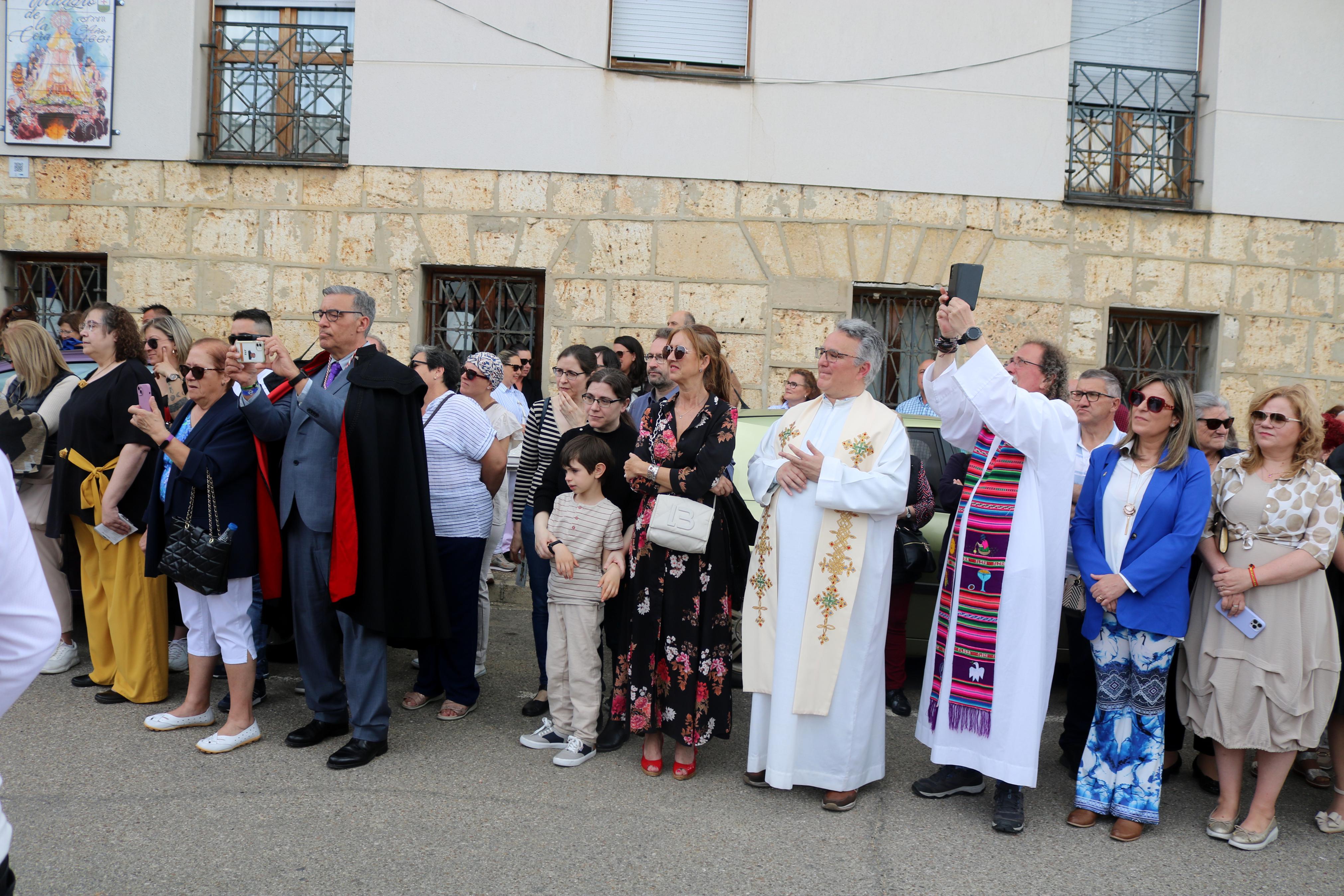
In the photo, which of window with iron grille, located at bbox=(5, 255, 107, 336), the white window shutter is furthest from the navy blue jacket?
window with iron grille, located at bbox=(5, 255, 107, 336)

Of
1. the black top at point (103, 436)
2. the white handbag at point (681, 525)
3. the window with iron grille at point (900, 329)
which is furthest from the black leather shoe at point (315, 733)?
the window with iron grille at point (900, 329)

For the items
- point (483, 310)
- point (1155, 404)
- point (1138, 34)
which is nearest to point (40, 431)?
point (483, 310)

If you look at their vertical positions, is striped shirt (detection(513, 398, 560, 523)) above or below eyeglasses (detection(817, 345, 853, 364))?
below

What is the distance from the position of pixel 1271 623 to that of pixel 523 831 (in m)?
2.91

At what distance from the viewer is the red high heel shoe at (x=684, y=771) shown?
168 inches

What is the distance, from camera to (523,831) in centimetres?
370

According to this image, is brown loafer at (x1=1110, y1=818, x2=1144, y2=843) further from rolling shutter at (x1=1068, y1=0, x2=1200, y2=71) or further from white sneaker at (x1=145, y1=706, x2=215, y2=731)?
rolling shutter at (x1=1068, y1=0, x2=1200, y2=71)

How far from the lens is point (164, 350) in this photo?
18.4ft

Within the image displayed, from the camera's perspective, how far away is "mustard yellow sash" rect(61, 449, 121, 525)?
16.7 feet

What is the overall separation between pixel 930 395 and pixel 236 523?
3018mm

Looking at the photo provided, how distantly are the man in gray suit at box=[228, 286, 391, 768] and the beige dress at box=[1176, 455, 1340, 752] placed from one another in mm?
3327

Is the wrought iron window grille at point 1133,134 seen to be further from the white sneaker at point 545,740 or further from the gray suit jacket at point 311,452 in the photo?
the gray suit jacket at point 311,452

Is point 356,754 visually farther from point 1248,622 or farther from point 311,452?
point 1248,622

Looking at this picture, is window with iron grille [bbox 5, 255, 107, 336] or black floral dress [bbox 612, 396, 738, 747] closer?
black floral dress [bbox 612, 396, 738, 747]
